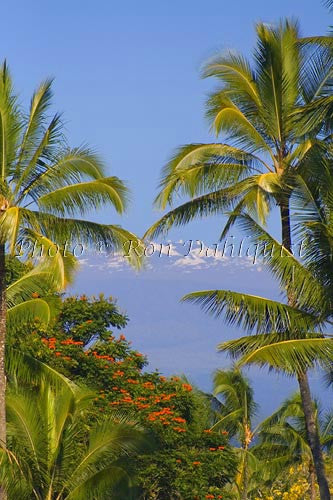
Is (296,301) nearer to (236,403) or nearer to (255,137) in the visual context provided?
(255,137)

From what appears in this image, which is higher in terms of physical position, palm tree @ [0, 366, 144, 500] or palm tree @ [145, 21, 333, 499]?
palm tree @ [145, 21, 333, 499]

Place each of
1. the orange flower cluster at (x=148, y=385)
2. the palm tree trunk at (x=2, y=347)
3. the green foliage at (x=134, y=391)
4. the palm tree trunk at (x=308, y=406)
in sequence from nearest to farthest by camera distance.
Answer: the palm tree trunk at (x=2, y=347), the palm tree trunk at (x=308, y=406), the green foliage at (x=134, y=391), the orange flower cluster at (x=148, y=385)

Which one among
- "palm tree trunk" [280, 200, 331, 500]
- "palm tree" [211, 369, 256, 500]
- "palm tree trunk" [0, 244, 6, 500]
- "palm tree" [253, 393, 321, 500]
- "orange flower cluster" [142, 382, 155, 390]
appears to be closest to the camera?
"palm tree trunk" [0, 244, 6, 500]

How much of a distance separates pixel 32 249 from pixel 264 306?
4.61 metres

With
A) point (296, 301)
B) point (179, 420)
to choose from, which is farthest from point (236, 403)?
point (296, 301)

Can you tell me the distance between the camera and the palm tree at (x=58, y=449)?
70.9 ft

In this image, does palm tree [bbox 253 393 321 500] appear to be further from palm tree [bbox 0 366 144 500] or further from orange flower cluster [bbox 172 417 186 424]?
palm tree [bbox 0 366 144 500]

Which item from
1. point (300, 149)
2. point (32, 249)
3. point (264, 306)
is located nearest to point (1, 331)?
point (32, 249)

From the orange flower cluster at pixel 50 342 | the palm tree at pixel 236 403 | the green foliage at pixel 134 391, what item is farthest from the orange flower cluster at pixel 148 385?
the palm tree at pixel 236 403

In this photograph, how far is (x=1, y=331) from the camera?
2133 centimetres

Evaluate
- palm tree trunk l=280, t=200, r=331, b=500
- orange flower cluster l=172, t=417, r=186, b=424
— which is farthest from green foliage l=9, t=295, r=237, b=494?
palm tree trunk l=280, t=200, r=331, b=500

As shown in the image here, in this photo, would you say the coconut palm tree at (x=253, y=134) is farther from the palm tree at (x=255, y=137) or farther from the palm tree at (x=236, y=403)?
the palm tree at (x=236, y=403)

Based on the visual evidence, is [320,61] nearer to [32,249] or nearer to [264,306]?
[264,306]

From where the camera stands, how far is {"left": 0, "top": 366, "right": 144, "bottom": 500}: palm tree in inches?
851
